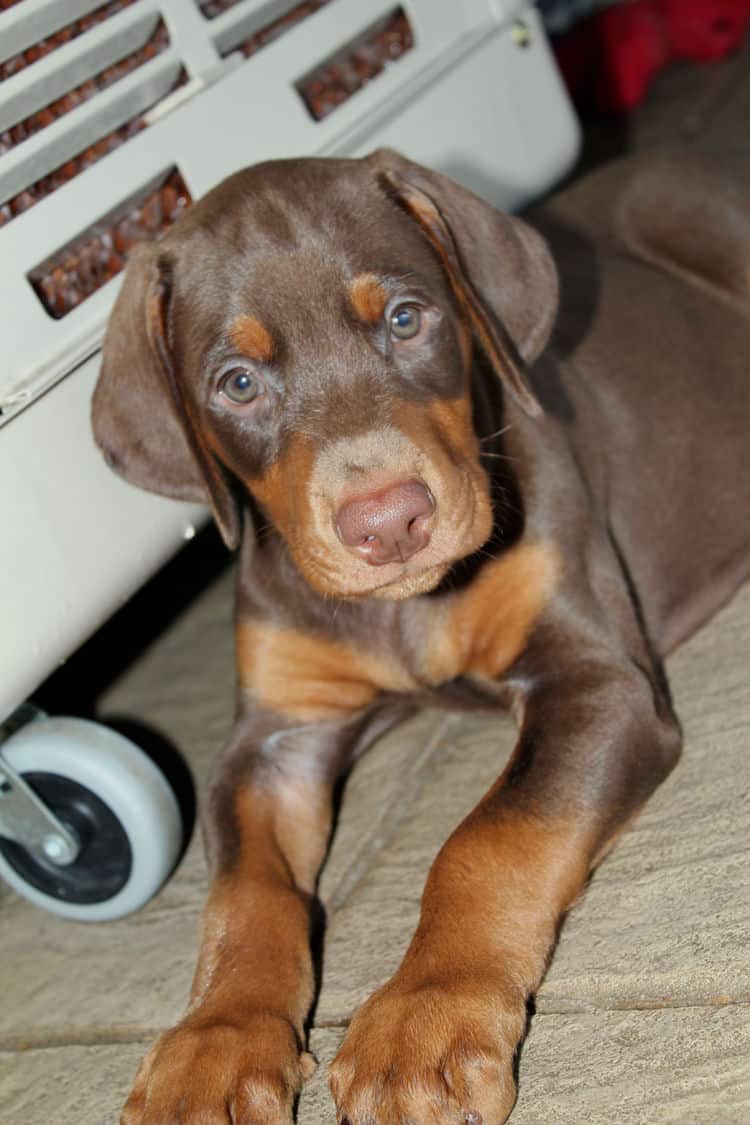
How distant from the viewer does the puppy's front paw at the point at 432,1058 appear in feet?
7.56

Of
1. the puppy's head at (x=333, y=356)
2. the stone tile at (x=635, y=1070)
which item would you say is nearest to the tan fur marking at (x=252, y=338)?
the puppy's head at (x=333, y=356)

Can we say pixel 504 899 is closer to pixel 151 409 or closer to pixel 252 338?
pixel 252 338

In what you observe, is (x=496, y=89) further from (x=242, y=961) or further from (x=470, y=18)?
(x=242, y=961)

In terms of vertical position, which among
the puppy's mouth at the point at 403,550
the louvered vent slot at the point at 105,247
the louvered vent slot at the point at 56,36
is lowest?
the puppy's mouth at the point at 403,550

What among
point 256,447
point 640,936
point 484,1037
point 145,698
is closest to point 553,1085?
point 484,1037

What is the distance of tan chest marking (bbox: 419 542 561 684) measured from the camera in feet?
10.6

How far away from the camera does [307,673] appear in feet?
11.5

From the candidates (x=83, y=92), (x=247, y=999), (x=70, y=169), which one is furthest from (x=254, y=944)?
(x=83, y=92)

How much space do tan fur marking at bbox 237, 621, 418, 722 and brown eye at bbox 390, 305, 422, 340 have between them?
80 centimetres

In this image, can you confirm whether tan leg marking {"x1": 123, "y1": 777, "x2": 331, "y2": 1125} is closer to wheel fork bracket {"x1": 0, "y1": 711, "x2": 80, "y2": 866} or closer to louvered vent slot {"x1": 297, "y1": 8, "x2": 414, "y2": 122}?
wheel fork bracket {"x1": 0, "y1": 711, "x2": 80, "y2": 866}

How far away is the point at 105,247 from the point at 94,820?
145 centimetres

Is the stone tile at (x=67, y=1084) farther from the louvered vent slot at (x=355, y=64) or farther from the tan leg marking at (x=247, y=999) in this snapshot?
the louvered vent slot at (x=355, y=64)

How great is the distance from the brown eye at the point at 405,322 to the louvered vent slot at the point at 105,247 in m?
0.94

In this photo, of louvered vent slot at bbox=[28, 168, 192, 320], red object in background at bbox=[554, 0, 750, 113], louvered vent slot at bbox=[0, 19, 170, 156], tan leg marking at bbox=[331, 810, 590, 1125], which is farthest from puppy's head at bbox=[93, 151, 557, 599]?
red object in background at bbox=[554, 0, 750, 113]
